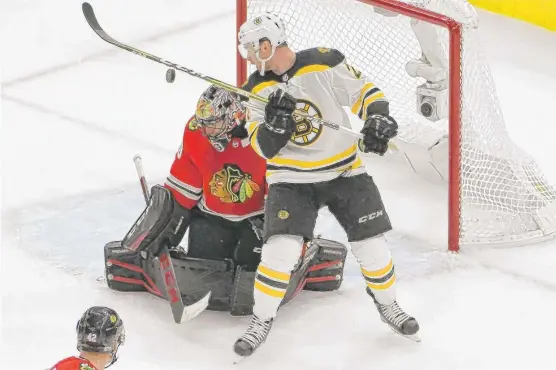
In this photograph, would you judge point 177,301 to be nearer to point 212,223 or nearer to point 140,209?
point 212,223

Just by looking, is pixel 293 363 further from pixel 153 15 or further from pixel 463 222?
pixel 153 15

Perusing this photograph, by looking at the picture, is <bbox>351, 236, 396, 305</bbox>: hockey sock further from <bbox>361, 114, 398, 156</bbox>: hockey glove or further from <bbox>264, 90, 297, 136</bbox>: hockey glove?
<bbox>264, 90, 297, 136</bbox>: hockey glove

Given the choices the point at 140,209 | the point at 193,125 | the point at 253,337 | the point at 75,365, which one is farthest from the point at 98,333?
the point at 140,209

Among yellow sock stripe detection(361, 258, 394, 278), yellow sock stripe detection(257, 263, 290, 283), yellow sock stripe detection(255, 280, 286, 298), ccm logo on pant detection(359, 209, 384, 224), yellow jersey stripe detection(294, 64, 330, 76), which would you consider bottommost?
yellow sock stripe detection(255, 280, 286, 298)

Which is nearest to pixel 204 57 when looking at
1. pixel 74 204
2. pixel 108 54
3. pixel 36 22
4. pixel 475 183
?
pixel 108 54

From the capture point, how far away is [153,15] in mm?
7273

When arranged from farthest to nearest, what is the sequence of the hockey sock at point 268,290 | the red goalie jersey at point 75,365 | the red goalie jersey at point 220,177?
the red goalie jersey at point 220,177 < the hockey sock at point 268,290 < the red goalie jersey at point 75,365

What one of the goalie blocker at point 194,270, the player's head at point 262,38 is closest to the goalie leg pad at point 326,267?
the goalie blocker at point 194,270

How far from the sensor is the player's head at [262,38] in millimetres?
4281

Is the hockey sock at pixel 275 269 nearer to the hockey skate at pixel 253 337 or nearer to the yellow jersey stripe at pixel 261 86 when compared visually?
the hockey skate at pixel 253 337

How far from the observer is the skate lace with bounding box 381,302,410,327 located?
4.50m

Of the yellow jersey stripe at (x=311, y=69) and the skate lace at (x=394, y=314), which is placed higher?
the yellow jersey stripe at (x=311, y=69)

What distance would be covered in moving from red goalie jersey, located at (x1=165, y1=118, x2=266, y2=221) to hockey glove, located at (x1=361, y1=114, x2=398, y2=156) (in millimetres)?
469

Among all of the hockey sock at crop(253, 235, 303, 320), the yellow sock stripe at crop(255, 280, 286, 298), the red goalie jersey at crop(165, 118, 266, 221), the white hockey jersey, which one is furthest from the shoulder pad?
the yellow sock stripe at crop(255, 280, 286, 298)
